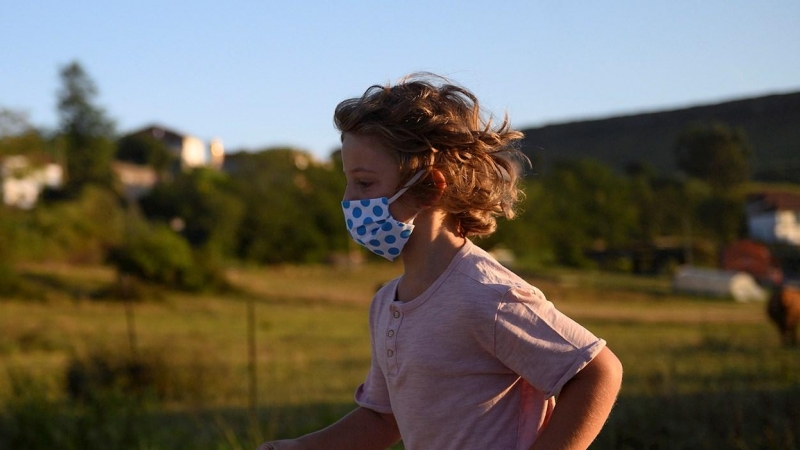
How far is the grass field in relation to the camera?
476 cm

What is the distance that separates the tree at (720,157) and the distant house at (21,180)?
110 feet

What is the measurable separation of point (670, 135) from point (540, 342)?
168 feet

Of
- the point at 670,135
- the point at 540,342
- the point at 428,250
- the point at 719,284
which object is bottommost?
the point at 719,284

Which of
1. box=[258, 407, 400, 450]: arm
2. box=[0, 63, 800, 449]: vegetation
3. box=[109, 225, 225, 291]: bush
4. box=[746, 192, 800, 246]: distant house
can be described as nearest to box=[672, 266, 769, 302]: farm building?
box=[0, 63, 800, 449]: vegetation

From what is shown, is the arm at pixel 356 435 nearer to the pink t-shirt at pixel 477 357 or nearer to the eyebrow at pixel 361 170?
the pink t-shirt at pixel 477 357

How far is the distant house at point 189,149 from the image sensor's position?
69925 mm

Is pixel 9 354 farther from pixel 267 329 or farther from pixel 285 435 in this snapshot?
pixel 285 435

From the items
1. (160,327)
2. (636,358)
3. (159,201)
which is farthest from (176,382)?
(159,201)

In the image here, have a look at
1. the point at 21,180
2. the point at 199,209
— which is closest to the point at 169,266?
the point at 21,180

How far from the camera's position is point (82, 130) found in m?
71.8

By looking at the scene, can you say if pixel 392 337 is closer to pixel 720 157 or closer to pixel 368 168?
pixel 368 168

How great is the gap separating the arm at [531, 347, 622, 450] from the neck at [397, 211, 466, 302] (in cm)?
40

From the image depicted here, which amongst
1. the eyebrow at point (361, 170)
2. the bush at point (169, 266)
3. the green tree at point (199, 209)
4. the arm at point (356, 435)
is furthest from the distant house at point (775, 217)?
the eyebrow at point (361, 170)

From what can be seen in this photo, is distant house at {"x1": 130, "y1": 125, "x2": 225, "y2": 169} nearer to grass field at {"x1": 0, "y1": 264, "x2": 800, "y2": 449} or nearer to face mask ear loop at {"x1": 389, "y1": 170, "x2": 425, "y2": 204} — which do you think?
grass field at {"x1": 0, "y1": 264, "x2": 800, "y2": 449}
